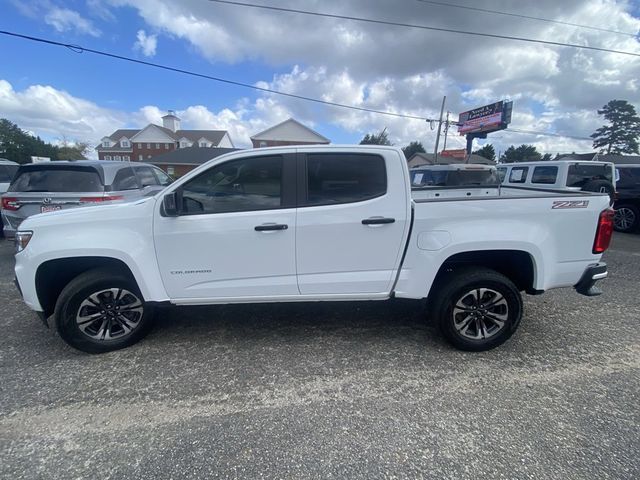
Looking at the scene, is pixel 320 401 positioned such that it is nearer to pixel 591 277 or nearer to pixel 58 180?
pixel 591 277

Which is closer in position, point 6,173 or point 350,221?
point 350,221

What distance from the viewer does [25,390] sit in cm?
262

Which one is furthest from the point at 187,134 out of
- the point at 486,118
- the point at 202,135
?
the point at 486,118

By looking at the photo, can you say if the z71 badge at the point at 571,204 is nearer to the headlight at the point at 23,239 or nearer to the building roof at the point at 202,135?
the headlight at the point at 23,239

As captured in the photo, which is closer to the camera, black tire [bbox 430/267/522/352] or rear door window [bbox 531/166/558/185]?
black tire [bbox 430/267/522/352]

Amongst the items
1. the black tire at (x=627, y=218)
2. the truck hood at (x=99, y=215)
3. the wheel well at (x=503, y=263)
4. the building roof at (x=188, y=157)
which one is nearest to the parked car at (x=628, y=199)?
the black tire at (x=627, y=218)

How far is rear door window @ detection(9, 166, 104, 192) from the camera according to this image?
5312 mm

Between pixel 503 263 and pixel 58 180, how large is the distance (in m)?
6.63

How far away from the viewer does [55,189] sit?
17.5 ft

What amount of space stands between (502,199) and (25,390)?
4351mm

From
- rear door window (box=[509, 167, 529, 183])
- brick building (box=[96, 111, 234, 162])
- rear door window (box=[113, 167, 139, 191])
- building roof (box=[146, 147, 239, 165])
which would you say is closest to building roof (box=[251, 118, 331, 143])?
building roof (box=[146, 147, 239, 165])

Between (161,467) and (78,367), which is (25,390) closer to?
(78,367)

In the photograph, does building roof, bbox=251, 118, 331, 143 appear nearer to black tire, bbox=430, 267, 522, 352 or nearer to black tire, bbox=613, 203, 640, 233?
black tire, bbox=613, 203, 640, 233

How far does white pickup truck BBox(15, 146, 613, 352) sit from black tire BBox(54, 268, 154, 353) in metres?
0.01
